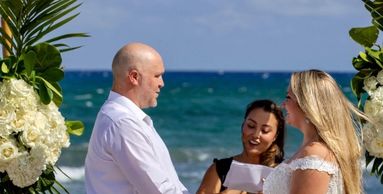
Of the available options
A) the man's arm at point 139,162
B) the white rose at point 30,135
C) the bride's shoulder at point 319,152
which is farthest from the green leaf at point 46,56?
the bride's shoulder at point 319,152

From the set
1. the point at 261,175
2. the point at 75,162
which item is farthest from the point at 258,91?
the point at 261,175

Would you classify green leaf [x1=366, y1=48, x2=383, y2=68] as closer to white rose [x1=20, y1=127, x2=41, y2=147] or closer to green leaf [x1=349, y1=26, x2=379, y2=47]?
green leaf [x1=349, y1=26, x2=379, y2=47]

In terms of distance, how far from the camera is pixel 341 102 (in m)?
3.79

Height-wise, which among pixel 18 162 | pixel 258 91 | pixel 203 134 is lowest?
pixel 258 91

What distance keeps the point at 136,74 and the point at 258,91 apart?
4018 centimetres

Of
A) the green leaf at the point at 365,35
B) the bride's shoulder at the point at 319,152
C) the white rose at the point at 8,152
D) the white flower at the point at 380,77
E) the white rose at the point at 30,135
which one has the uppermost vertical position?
the green leaf at the point at 365,35

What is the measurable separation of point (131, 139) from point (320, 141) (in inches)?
28.8

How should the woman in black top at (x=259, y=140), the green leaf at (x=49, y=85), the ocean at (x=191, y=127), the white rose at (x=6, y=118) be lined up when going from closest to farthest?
the white rose at (x=6, y=118) < the green leaf at (x=49, y=85) < the woman in black top at (x=259, y=140) < the ocean at (x=191, y=127)

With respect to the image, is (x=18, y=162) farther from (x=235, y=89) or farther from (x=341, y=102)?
(x=235, y=89)

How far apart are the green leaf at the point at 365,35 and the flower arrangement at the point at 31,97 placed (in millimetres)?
1214

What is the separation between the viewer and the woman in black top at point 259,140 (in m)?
4.83

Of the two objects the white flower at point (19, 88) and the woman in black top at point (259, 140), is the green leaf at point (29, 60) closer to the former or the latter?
the white flower at point (19, 88)

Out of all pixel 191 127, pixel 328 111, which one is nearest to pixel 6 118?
pixel 328 111

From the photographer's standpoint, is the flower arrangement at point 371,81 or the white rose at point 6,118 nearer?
the white rose at point 6,118
